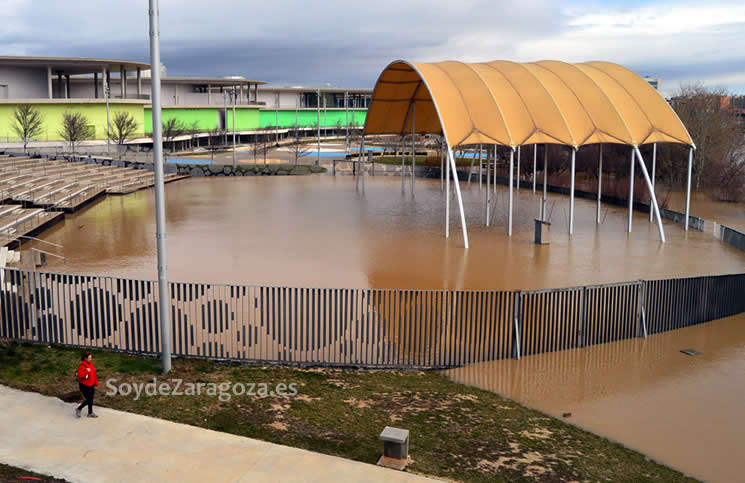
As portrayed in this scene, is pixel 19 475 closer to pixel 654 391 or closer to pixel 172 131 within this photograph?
pixel 654 391

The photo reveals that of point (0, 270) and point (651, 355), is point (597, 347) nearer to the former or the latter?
point (651, 355)

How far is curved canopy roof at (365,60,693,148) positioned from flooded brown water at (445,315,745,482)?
16330 mm

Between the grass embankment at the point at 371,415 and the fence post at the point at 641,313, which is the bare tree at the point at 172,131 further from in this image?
the fence post at the point at 641,313

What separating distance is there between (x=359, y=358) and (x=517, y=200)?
33.5 meters

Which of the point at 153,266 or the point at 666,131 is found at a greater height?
the point at 666,131

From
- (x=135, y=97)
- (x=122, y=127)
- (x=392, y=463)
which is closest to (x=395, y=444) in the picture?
(x=392, y=463)

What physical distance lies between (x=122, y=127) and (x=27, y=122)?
1044 cm

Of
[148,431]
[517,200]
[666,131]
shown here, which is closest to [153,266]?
[148,431]

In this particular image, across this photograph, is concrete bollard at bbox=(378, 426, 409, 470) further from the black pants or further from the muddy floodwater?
the muddy floodwater

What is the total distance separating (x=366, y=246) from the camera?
2698 centimetres

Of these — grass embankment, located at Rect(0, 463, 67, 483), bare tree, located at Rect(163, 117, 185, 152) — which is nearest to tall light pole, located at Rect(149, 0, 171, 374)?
Result: grass embankment, located at Rect(0, 463, 67, 483)

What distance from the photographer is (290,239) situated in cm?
2817

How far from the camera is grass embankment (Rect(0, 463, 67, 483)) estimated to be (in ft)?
27.0

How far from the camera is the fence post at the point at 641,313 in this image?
16297 mm
